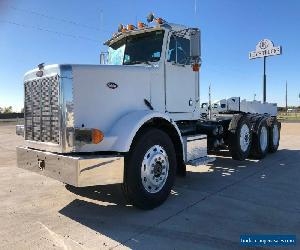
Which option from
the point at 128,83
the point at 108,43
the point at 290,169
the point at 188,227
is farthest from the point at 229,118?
the point at 188,227

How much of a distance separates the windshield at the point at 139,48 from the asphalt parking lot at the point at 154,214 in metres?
2.39

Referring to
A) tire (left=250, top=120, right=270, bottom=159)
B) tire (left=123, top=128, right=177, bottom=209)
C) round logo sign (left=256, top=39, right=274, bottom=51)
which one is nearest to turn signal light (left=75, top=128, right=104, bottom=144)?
tire (left=123, top=128, right=177, bottom=209)

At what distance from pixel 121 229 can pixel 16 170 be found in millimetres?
5409

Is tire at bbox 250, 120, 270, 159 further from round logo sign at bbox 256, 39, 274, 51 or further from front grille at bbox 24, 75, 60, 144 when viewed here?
round logo sign at bbox 256, 39, 274, 51

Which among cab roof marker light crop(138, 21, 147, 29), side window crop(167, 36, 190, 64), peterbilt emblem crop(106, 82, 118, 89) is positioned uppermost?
cab roof marker light crop(138, 21, 147, 29)

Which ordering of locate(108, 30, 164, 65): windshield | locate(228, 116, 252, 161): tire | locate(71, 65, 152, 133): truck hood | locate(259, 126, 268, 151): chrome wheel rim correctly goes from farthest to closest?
locate(259, 126, 268, 151): chrome wheel rim
locate(228, 116, 252, 161): tire
locate(108, 30, 164, 65): windshield
locate(71, 65, 152, 133): truck hood

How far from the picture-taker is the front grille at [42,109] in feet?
17.0

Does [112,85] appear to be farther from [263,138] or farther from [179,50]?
[263,138]

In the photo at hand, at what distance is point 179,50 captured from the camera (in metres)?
6.79

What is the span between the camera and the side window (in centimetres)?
664

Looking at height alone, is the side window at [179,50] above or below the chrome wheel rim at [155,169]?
above

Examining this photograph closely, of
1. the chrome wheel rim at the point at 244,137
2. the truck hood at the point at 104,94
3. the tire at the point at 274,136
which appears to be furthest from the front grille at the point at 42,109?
the tire at the point at 274,136

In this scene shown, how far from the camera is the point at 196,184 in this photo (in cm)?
707

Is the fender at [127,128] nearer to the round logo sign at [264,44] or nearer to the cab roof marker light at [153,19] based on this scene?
the cab roof marker light at [153,19]
